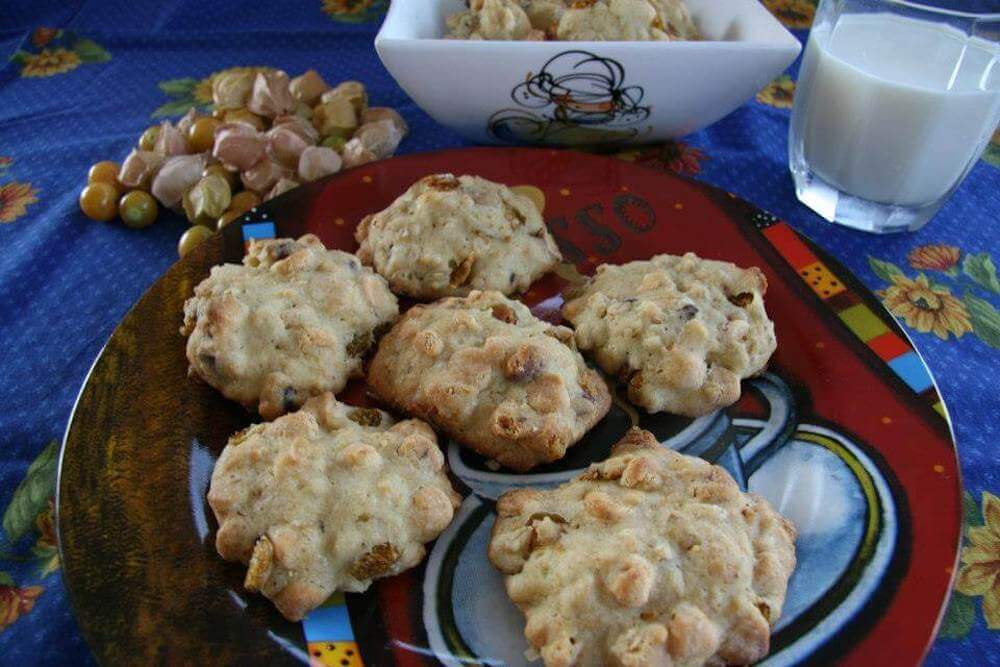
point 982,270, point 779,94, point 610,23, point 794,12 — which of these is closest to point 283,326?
point 610,23

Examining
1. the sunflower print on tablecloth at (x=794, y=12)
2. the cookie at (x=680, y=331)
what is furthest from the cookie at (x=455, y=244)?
the sunflower print on tablecloth at (x=794, y=12)

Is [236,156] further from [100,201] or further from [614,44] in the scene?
[614,44]

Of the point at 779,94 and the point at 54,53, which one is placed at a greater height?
the point at 54,53

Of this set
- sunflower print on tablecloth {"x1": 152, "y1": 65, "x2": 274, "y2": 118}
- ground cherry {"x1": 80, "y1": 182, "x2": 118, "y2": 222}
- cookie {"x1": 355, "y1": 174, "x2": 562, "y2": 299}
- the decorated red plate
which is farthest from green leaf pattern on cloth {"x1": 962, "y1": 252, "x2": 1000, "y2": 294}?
ground cherry {"x1": 80, "y1": 182, "x2": 118, "y2": 222}

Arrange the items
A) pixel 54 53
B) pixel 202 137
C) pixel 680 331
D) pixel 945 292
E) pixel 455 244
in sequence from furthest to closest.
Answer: pixel 54 53, pixel 202 137, pixel 945 292, pixel 455 244, pixel 680 331

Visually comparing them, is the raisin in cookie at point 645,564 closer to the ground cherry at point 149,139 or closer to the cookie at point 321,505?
the cookie at point 321,505

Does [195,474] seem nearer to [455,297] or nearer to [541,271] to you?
[455,297]
